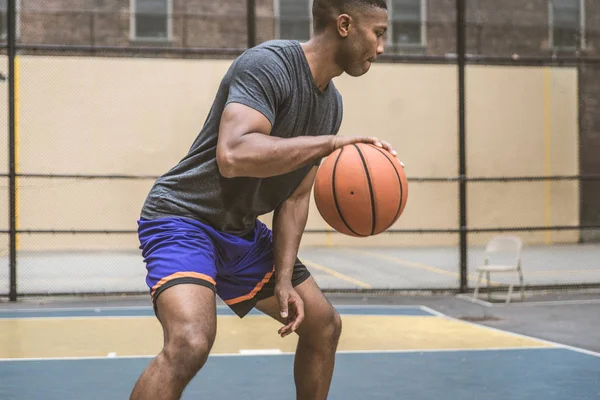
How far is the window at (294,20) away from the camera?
54.5 ft

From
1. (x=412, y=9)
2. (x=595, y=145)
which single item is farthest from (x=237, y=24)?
(x=595, y=145)

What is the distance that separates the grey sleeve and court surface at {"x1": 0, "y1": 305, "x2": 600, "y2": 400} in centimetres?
228

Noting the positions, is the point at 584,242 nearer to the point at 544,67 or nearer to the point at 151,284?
the point at 544,67

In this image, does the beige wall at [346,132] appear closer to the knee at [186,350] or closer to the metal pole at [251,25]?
the metal pole at [251,25]

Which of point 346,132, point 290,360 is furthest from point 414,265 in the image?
point 290,360

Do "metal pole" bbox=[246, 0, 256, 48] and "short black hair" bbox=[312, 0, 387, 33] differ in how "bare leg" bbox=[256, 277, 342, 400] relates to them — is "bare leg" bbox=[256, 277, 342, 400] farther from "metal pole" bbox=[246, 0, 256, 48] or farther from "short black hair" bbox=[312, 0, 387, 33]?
"metal pole" bbox=[246, 0, 256, 48]

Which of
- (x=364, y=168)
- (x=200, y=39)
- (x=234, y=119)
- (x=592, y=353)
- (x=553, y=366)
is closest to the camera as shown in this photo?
(x=234, y=119)

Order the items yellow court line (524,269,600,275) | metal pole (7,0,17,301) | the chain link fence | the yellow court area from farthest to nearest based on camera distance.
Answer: the chain link fence
yellow court line (524,269,600,275)
metal pole (7,0,17,301)
the yellow court area

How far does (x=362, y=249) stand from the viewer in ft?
58.9

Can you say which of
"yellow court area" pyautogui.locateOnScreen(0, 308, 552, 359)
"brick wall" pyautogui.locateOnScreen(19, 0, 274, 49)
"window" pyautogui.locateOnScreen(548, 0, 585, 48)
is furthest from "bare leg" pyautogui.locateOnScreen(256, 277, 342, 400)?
"window" pyautogui.locateOnScreen(548, 0, 585, 48)

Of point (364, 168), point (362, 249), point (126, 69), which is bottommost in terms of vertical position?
point (362, 249)

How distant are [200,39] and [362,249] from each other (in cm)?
556

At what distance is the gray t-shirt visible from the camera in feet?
9.30

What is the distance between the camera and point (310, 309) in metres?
3.19
